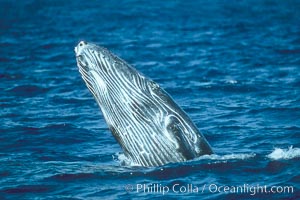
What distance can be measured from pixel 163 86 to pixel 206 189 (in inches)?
374

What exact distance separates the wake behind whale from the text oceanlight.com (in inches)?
17.6

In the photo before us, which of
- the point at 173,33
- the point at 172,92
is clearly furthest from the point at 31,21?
the point at 172,92

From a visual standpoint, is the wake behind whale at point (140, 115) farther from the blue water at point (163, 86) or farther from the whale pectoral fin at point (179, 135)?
the blue water at point (163, 86)

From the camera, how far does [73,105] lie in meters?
18.6

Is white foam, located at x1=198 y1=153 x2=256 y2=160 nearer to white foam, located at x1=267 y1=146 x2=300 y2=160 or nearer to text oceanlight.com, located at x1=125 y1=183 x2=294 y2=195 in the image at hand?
white foam, located at x1=267 y1=146 x2=300 y2=160

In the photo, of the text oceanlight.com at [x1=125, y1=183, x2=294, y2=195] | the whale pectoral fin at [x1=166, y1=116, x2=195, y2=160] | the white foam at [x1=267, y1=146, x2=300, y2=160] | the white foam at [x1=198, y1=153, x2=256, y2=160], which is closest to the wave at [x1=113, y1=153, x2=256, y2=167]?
the white foam at [x1=198, y1=153, x2=256, y2=160]

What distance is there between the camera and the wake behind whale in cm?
1142

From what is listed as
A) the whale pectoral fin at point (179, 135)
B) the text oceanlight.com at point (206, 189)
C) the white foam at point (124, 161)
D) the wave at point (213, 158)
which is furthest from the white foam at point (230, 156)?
the white foam at point (124, 161)

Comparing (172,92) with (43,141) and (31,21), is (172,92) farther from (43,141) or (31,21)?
(31,21)

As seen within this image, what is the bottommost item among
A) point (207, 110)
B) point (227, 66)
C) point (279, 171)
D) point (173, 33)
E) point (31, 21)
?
point (279, 171)

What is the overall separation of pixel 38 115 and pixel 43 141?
2.34 meters

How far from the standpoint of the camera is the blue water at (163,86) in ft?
38.1

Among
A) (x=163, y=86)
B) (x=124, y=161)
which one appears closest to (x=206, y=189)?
(x=124, y=161)

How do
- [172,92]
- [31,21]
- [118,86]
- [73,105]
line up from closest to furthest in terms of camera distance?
[118,86] < [73,105] < [172,92] < [31,21]
